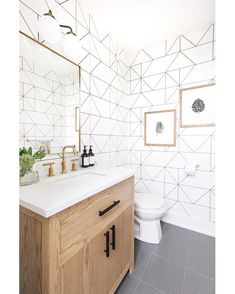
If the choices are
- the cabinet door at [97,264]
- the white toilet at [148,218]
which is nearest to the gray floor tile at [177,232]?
the white toilet at [148,218]

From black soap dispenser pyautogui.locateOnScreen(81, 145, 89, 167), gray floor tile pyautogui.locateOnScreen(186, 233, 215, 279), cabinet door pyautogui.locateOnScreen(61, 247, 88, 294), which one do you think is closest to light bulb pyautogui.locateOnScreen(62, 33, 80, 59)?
black soap dispenser pyautogui.locateOnScreen(81, 145, 89, 167)

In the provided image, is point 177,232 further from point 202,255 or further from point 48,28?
point 48,28

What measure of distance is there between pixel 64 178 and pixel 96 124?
2.44ft

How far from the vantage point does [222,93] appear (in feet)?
0.79

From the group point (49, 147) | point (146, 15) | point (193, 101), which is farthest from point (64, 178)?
point (146, 15)

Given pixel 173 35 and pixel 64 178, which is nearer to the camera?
pixel 64 178

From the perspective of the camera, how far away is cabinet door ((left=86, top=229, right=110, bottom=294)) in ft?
2.70

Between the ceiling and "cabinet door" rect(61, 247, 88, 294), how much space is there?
2.00 meters

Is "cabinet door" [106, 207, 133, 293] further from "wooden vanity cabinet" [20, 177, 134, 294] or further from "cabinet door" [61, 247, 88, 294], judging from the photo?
"cabinet door" [61, 247, 88, 294]

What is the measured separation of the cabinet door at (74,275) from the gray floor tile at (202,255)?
107cm

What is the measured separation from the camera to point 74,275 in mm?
726

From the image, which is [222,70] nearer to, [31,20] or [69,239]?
[69,239]

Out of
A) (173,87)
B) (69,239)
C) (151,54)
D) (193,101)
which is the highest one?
(151,54)

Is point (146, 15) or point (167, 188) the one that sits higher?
point (146, 15)
